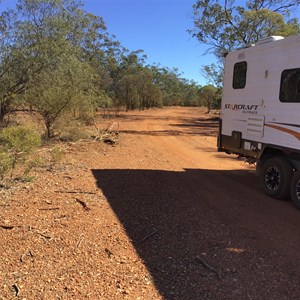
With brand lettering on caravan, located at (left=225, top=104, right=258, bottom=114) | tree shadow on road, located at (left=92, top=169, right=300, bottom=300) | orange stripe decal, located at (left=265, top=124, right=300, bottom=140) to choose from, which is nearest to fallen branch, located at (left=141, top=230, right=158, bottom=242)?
tree shadow on road, located at (left=92, top=169, right=300, bottom=300)

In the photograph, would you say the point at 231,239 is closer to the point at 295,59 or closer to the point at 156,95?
the point at 295,59

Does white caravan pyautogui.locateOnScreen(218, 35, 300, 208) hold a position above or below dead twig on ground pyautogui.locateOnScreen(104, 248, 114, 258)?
above

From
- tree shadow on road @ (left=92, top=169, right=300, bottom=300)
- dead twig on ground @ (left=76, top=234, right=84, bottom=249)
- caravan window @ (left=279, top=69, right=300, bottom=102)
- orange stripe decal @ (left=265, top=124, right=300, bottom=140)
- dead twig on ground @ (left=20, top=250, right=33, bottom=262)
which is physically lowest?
tree shadow on road @ (left=92, top=169, right=300, bottom=300)

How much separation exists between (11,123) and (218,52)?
56.3ft

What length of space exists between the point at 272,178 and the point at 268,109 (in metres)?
1.44

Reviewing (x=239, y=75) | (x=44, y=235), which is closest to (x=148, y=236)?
(x=44, y=235)

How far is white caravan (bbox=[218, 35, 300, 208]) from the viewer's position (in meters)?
7.21

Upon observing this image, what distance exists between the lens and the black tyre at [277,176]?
7516mm

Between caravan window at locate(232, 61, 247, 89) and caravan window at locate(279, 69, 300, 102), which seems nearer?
caravan window at locate(279, 69, 300, 102)

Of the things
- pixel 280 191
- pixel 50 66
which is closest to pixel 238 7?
pixel 50 66

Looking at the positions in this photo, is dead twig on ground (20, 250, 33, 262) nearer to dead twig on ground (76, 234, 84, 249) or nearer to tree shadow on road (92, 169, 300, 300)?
dead twig on ground (76, 234, 84, 249)

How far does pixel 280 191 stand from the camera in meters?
7.58

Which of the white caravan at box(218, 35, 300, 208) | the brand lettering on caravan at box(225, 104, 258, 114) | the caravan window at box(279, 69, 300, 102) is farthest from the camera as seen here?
the brand lettering on caravan at box(225, 104, 258, 114)

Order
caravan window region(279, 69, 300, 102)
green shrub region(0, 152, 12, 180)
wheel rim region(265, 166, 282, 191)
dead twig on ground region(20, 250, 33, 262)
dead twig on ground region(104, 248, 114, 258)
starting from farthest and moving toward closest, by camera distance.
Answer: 1. wheel rim region(265, 166, 282, 191)
2. green shrub region(0, 152, 12, 180)
3. caravan window region(279, 69, 300, 102)
4. dead twig on ground region(104, 248, 114, 258)
5. dead twig on ground region(20, 250, 33, 262)
